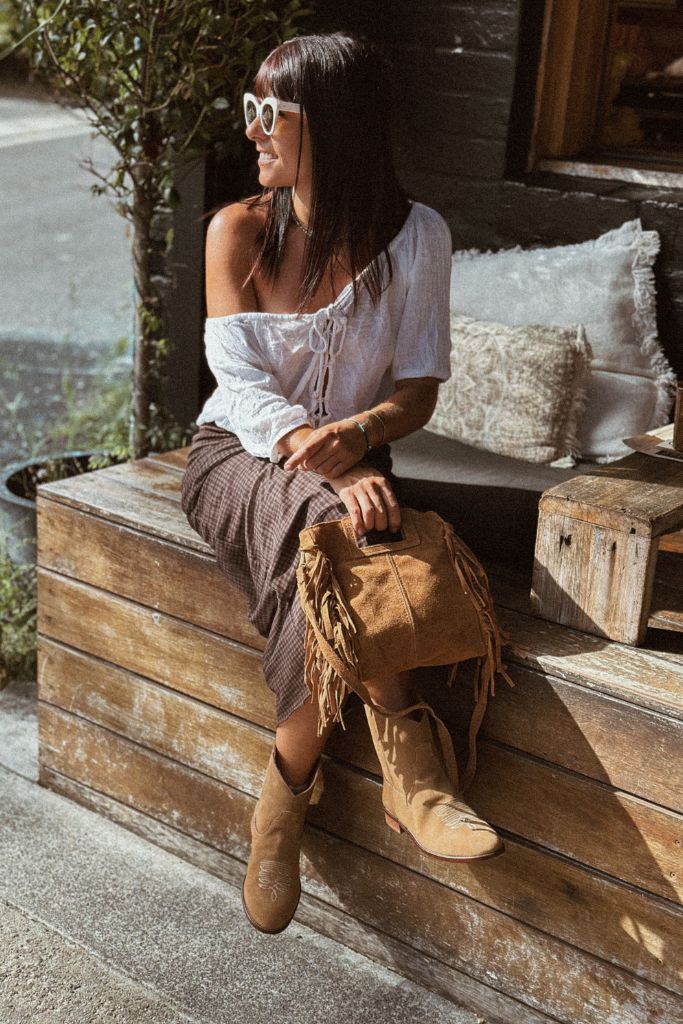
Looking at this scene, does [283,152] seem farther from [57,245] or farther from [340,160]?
[57,245]

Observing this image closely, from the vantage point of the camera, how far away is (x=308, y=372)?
7.98 ft

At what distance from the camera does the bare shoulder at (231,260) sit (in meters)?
2.41

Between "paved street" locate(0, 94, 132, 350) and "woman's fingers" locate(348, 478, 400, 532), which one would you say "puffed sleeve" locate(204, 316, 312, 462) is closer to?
"woman's fingers" locate(348, 478, 400, 532)

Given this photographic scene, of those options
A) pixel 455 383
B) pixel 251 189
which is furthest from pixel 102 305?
pixel 455 383

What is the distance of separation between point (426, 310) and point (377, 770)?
0.91m

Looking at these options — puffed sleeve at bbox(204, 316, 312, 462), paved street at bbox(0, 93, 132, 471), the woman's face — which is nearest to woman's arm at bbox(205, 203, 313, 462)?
puffed sleeve at bbox(204, 316, 312, 462)

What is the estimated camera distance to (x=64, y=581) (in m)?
2.85

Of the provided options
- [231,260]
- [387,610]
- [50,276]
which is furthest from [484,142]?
[50,276]

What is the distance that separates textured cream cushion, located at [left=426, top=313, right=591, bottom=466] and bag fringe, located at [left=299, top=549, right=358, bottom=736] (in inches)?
42.6

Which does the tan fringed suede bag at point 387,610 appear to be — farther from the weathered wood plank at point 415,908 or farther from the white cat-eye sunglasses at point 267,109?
the white cat-eye sunglasses at point 267,109

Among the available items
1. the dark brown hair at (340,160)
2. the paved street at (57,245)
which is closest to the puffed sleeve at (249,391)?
the dark brown hair at (340,160)

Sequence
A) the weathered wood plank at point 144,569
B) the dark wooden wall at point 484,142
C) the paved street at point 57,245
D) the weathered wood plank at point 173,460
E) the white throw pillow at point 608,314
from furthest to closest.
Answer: the paved street at point 57,245 → the dark wooden wall at point 484,142 → the white throw pillow at point 608,314 → the weathered wood plank at point 173,460 → the weathered wood plank at point 144,569

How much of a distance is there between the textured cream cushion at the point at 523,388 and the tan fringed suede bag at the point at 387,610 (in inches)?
36.3

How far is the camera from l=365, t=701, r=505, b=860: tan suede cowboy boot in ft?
6.75
